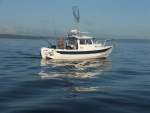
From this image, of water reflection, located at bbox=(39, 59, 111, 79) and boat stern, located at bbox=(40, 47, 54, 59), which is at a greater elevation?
boat stern, located at bbox=(40, 47, 54, 59)

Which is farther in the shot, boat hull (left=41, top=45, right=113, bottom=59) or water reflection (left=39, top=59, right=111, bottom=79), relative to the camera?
boat hull (left=41, top=45, right=113, bottom=59)

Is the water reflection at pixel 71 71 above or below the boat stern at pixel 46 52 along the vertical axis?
below

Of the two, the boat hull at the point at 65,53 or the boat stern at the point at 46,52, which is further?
the boat stern at the point at 46,52

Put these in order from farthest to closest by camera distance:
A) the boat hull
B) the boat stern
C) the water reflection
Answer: the boat stern < the boat hull < the water reflection

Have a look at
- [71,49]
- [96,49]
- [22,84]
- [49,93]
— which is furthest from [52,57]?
[49,93]

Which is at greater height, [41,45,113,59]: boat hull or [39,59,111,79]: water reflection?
[41,45,113,59]: boat hull

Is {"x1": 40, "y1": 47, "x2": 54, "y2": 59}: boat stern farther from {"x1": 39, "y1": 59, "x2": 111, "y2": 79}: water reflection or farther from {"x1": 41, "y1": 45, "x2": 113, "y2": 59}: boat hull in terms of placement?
{"x1": 39, "y1": 59, "x2": 111, "y2": 79}: water reflection

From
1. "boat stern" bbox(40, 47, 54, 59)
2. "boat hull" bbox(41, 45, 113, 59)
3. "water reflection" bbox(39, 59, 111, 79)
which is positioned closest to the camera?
"water reflection" bbox(39, 59, 111, 79)

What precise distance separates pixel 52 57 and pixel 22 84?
18.0m

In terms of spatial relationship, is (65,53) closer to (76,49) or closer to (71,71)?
(76,49)

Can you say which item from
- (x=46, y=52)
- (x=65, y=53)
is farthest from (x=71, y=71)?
(x=46, y=52)

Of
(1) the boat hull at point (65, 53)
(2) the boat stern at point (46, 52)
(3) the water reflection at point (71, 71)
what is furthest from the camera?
(2) the boat stern at point (46, 52)

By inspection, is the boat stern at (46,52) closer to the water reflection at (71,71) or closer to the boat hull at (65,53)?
the boat hull at (65,53)

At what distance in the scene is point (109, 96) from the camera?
14641 millimetres
